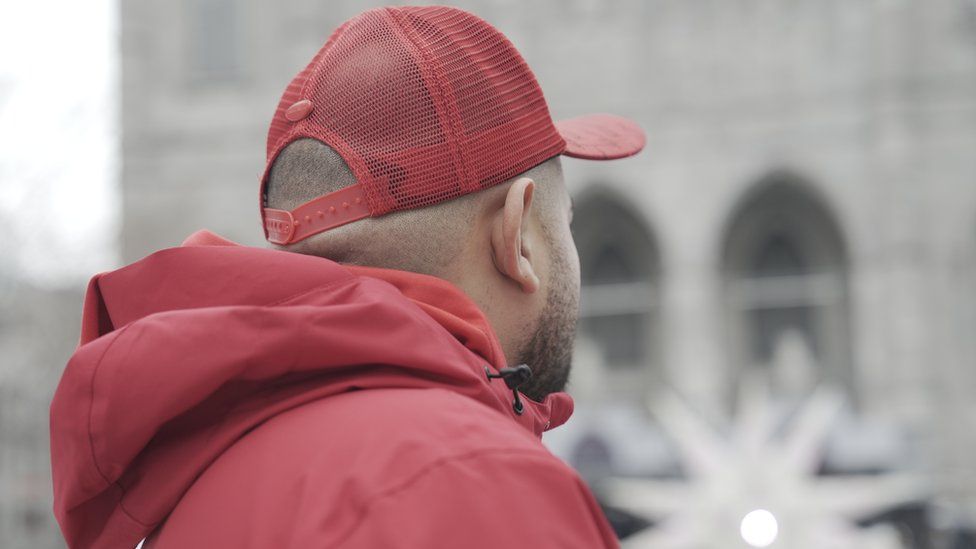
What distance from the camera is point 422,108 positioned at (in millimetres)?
1425

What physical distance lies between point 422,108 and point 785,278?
64.2 feet

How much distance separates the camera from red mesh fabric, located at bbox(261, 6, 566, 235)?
1422mm

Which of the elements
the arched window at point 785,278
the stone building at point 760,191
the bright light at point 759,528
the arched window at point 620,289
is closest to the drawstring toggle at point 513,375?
the bright light at point 759,528

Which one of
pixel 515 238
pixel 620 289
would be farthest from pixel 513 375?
pixel 620 289

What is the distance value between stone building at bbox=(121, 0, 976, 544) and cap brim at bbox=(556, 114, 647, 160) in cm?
1697

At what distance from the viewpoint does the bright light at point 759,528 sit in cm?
548

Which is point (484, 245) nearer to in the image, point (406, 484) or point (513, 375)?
point (513, 375)

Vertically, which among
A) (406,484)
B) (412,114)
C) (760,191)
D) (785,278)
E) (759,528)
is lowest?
(785,278)

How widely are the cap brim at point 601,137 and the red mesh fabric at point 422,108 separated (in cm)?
17

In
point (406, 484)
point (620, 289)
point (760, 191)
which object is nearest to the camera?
point (406, 484)

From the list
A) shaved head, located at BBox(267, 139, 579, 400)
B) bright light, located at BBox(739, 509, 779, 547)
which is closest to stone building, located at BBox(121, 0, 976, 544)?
bright light, located at BBox(739, 509, 779, 547)

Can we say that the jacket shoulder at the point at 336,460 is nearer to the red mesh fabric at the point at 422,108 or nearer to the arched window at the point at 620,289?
the red mesh fabric at the point at 422,108

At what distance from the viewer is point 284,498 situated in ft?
3.61

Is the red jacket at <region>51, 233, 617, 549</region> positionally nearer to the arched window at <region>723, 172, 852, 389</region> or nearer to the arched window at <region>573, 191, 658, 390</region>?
the arched window at <region>723, 172, 852, 389</region>
